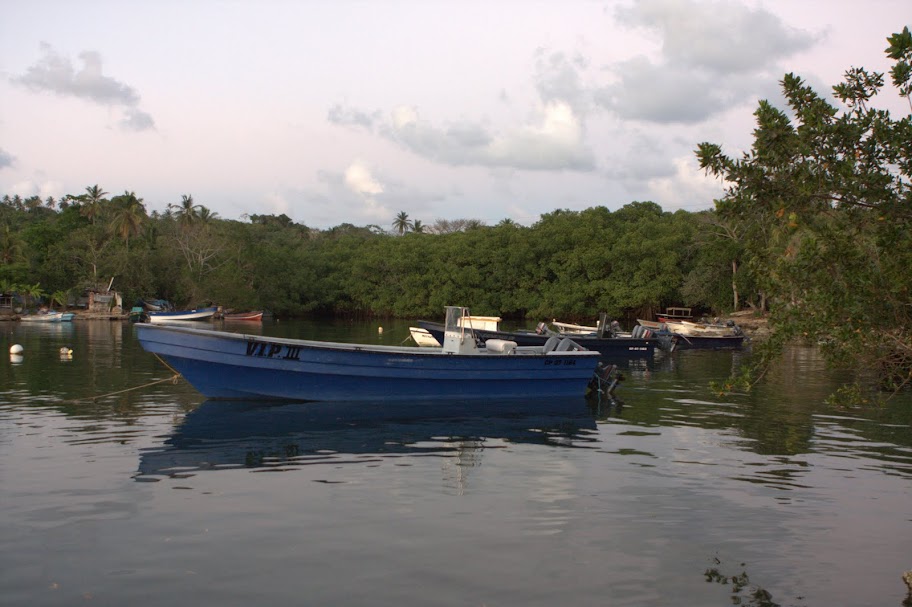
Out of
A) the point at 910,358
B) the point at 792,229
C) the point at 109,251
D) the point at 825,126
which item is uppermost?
the point at 109,251

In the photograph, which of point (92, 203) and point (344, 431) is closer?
point (344, 431)

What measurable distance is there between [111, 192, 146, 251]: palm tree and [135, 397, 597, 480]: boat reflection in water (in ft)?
224

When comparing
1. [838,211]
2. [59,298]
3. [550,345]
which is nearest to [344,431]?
[550,345]

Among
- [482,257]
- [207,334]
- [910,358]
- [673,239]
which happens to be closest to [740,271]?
[673,239]

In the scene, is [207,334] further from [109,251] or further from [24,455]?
[109,251]

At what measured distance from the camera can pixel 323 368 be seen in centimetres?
1897

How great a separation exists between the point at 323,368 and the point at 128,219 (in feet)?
231

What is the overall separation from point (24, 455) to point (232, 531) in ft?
19.8

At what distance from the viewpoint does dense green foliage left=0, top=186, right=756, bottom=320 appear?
72750mm

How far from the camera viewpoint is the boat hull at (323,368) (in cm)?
1838

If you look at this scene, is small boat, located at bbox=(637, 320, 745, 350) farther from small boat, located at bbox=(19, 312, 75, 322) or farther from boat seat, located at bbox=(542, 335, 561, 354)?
small boat, located at bbox=(19, 312, 75, 322)

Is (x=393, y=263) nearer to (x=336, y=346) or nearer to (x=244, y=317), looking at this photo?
(x=244, y=317)

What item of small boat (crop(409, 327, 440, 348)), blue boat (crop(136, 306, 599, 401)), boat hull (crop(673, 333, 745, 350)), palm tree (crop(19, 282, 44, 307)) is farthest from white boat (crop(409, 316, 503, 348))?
palm tree (crop(19, 282, 44, 307))

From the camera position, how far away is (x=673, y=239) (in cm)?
7356
